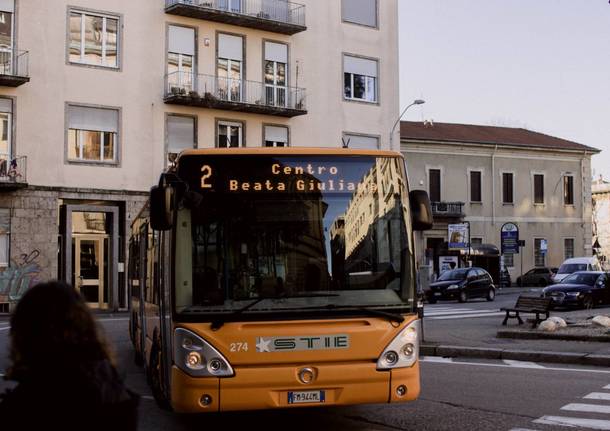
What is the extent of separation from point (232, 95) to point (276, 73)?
9.20ft

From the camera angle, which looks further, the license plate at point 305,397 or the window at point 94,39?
the window at point 94,39

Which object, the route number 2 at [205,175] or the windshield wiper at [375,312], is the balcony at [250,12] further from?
the windshield wiper at [375,312]

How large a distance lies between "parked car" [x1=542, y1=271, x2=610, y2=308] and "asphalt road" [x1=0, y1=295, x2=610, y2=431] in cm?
1692

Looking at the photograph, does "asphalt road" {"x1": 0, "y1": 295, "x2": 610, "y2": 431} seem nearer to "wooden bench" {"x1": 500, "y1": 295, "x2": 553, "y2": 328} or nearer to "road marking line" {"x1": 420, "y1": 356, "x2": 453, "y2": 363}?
"road marking line" {"x1": 420, "y1": 356, "x2": 453, "y2": 363}

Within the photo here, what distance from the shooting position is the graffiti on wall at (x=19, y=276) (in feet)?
102

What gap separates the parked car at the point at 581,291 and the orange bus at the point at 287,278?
22.5 metres

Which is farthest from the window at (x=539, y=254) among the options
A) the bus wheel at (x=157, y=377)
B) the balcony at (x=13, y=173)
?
the bus wheel at (x=157, y=377)

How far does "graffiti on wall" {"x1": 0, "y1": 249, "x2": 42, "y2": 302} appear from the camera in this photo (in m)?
31.1

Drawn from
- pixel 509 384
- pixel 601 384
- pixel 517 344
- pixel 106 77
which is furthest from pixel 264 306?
pixel 106 77

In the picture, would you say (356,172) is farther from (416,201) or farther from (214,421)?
(214,421)

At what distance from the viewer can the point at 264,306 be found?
7.93 m

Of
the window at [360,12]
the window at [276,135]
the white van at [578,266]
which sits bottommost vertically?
the white van at [578,266]

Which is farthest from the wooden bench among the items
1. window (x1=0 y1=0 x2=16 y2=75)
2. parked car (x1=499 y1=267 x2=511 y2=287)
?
parked car (x1=499 y1=267 x2=511 y2=287)

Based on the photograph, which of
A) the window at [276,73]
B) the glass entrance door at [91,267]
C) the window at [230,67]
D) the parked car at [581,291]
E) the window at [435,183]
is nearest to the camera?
the parked car at [581,291]
